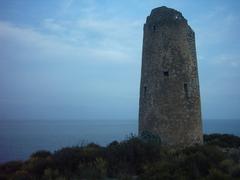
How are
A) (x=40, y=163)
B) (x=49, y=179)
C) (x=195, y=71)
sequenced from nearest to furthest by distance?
(x=49, y=179) → (x=40, y=163) → (x=195, y=71)

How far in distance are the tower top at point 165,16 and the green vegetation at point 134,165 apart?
680 centimetres

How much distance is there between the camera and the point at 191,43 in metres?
16.0

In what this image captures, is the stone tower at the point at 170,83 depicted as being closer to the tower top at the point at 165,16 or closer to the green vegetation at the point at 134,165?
the tower top at the point at 165,16

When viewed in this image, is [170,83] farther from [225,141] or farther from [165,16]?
[225,141]

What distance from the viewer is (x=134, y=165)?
10484 mm

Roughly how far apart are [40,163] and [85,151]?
1.62 metres

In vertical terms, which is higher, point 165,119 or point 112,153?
point 165,119

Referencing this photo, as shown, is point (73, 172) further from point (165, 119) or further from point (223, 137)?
point (223, 137)

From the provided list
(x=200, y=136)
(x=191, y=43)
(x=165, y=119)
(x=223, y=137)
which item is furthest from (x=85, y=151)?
(x=223, y=137)

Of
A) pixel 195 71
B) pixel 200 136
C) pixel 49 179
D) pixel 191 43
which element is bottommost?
pixel 49 179

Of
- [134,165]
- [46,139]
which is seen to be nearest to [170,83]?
[134,165]

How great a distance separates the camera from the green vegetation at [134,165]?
859 cm

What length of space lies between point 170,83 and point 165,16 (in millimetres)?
3392

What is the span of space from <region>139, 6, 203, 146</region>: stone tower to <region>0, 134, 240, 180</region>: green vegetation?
129 inches
